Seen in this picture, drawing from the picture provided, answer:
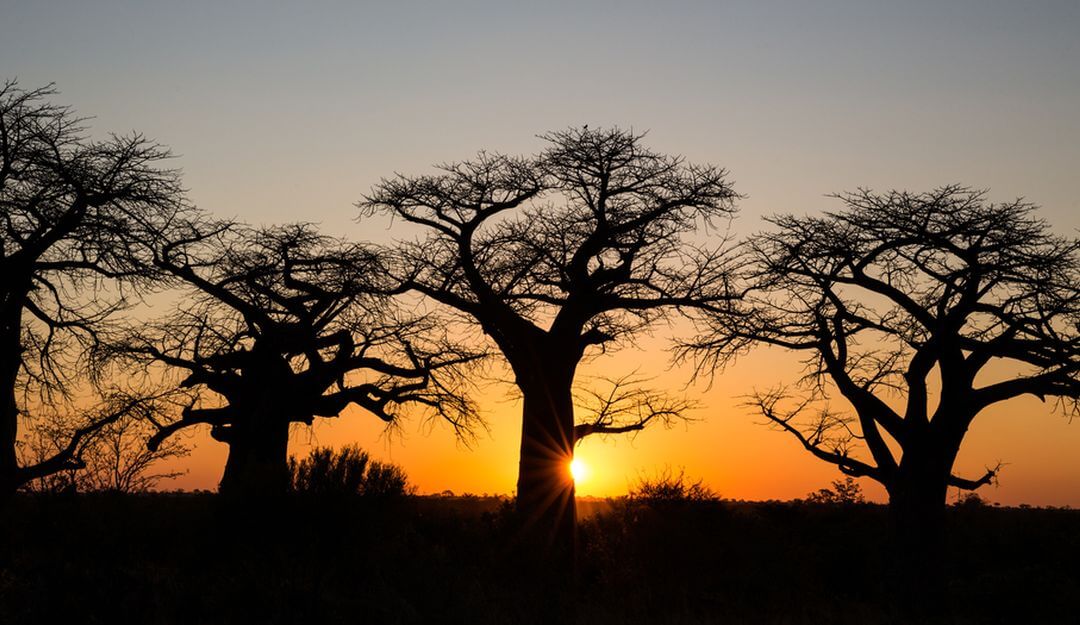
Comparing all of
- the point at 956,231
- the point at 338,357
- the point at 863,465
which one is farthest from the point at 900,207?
the point at 338,357

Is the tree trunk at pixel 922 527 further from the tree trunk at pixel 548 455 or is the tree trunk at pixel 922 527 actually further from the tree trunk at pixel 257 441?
the tree trunk at pixel 257 441

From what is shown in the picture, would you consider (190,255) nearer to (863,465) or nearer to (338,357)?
(338,357)

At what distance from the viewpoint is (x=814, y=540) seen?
2784 cm

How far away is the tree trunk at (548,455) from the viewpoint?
19062 millimetres

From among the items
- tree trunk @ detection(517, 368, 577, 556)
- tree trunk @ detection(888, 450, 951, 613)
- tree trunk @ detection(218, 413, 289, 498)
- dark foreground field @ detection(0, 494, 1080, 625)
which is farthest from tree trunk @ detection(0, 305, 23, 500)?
tree trunk @ detection(888, 450, 951, 613)

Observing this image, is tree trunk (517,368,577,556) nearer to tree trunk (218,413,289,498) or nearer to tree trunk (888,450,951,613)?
tree trunk (218,413,289,498)

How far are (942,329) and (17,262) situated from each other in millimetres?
14956

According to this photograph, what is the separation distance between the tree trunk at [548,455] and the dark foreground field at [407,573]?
777 mm

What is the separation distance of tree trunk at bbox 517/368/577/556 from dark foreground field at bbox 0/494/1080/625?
78 centimetres

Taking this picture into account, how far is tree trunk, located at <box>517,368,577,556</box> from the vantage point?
19.1 metres

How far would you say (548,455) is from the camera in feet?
63.7

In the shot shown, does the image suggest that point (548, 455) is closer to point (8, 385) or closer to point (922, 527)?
point (922, 527)

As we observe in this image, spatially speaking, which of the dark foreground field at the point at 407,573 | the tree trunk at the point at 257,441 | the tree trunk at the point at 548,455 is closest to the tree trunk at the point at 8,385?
the dark foreground field at the point at 407,573

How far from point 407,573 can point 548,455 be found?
5.53 meters
